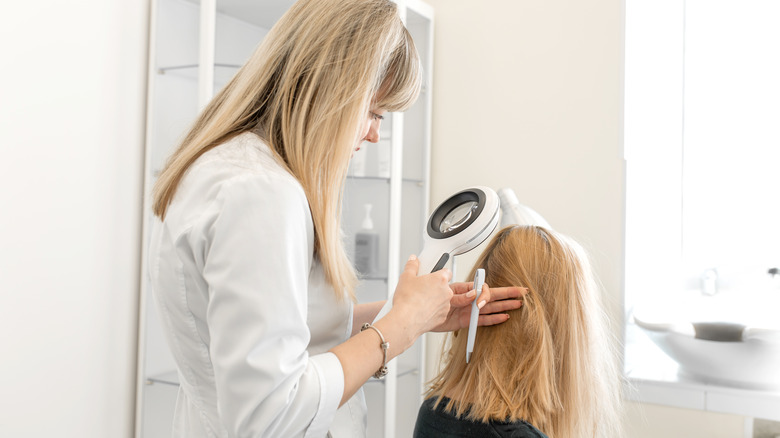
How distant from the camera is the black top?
1025mm

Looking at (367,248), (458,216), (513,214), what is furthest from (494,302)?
(367,248)

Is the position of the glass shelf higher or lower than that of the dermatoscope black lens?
higher

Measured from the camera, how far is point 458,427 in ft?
3.52

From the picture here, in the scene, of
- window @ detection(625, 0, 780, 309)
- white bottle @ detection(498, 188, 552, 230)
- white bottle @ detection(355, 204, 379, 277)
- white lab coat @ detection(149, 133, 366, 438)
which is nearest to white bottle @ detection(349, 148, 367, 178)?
white bottle @ detection(355, 204, 379, 277)

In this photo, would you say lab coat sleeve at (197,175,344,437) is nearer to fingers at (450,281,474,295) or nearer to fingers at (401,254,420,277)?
fingers at (401,254,420,277)

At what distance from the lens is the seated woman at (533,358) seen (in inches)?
42.3

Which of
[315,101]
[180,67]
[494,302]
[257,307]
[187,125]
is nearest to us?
[257,307]

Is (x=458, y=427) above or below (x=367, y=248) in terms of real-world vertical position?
below

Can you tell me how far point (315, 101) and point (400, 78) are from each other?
0.53 feet

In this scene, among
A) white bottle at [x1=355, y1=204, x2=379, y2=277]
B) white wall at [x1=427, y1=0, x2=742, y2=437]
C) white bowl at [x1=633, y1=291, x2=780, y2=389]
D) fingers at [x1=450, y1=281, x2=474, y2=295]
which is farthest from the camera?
white bottle at [x1=355, y1=204, x2=379, y2=277]

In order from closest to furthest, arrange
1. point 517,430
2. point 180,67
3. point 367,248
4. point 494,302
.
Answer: point 517,430
point 494,302
point 180,67
point 367,248

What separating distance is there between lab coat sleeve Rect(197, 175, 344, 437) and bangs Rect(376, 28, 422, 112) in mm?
265

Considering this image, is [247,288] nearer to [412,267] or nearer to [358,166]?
[412,267]

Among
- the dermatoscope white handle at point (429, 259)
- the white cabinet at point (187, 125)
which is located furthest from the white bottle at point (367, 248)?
the dermatoscope white handle at point (429, 259)
